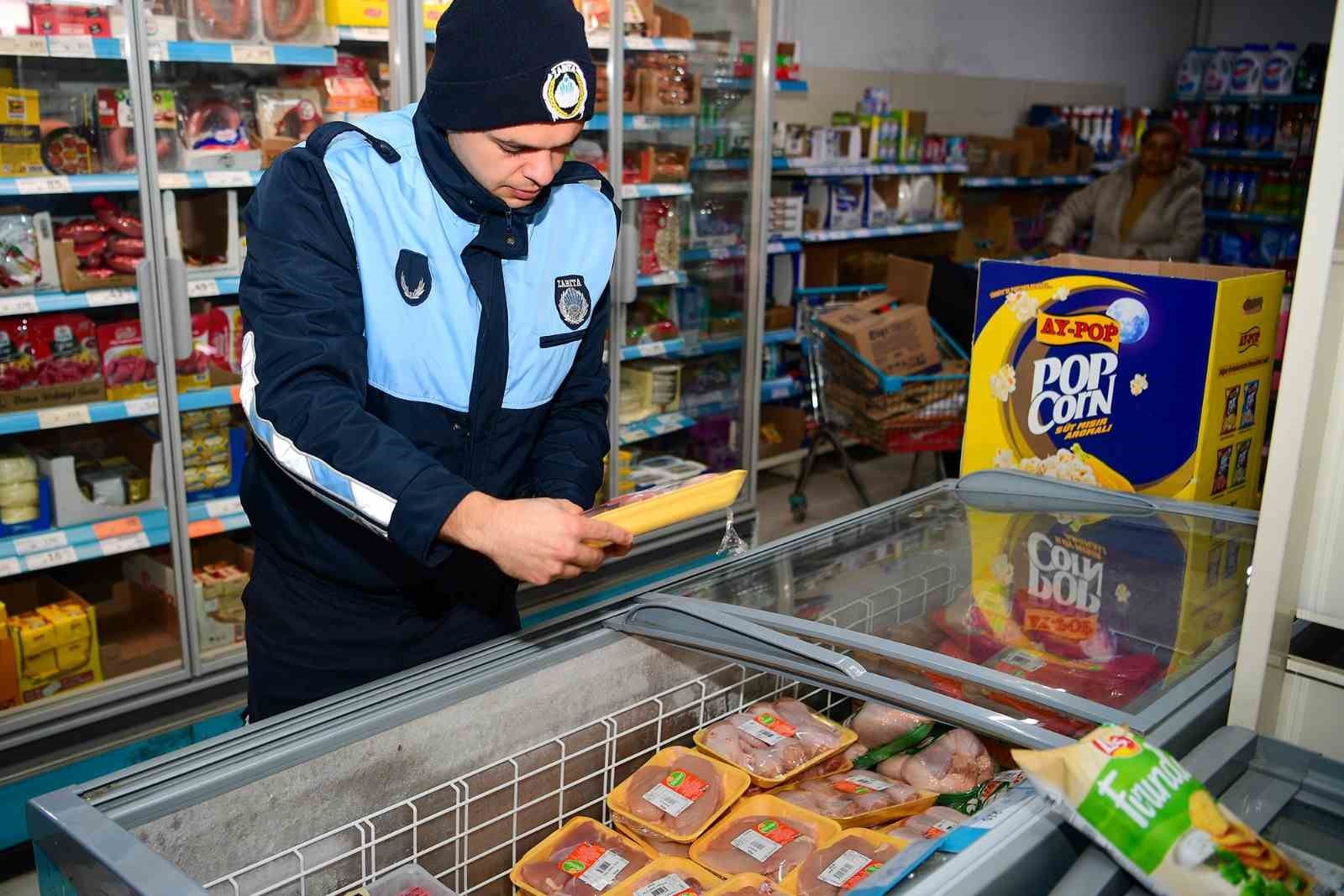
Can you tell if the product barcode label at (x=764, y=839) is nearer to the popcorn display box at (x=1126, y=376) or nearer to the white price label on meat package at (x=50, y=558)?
the popcorn display box at (x=1126, y=376)

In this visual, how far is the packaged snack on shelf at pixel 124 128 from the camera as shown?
10.6 feet

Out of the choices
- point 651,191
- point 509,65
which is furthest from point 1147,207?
point 509,65

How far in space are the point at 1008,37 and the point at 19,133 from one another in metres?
7.07

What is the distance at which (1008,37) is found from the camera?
8.41 meters

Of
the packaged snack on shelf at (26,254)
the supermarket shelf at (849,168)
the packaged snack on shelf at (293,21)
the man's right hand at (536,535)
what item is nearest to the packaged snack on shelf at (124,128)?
the packaged snack on shelf at (26,254)

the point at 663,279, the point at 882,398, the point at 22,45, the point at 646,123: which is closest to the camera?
the point at 22,45

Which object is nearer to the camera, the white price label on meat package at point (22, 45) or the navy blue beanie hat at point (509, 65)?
the navy blue beanie hat at point (509, 65)

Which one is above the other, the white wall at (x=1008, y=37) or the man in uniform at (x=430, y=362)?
the white wall at (x=1008, y=37)

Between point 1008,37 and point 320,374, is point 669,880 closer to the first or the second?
point 320,374

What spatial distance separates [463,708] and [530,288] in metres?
0.69

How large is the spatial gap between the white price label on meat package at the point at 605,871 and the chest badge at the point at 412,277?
32.3 inches

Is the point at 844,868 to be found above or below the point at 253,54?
below

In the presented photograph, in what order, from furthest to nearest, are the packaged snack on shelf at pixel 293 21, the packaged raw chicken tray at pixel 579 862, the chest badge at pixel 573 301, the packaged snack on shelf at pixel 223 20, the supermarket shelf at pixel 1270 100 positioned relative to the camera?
the supermarket shelf at pixel 1270 100 → the packaged snack on shelf at pixel 293 21 → the packaged snack on shelf at pixel 223 20 → the chest badge at pixel 573 301 → the packaged raw chicken tray at pixel 579 862

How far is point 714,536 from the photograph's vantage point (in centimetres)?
479
